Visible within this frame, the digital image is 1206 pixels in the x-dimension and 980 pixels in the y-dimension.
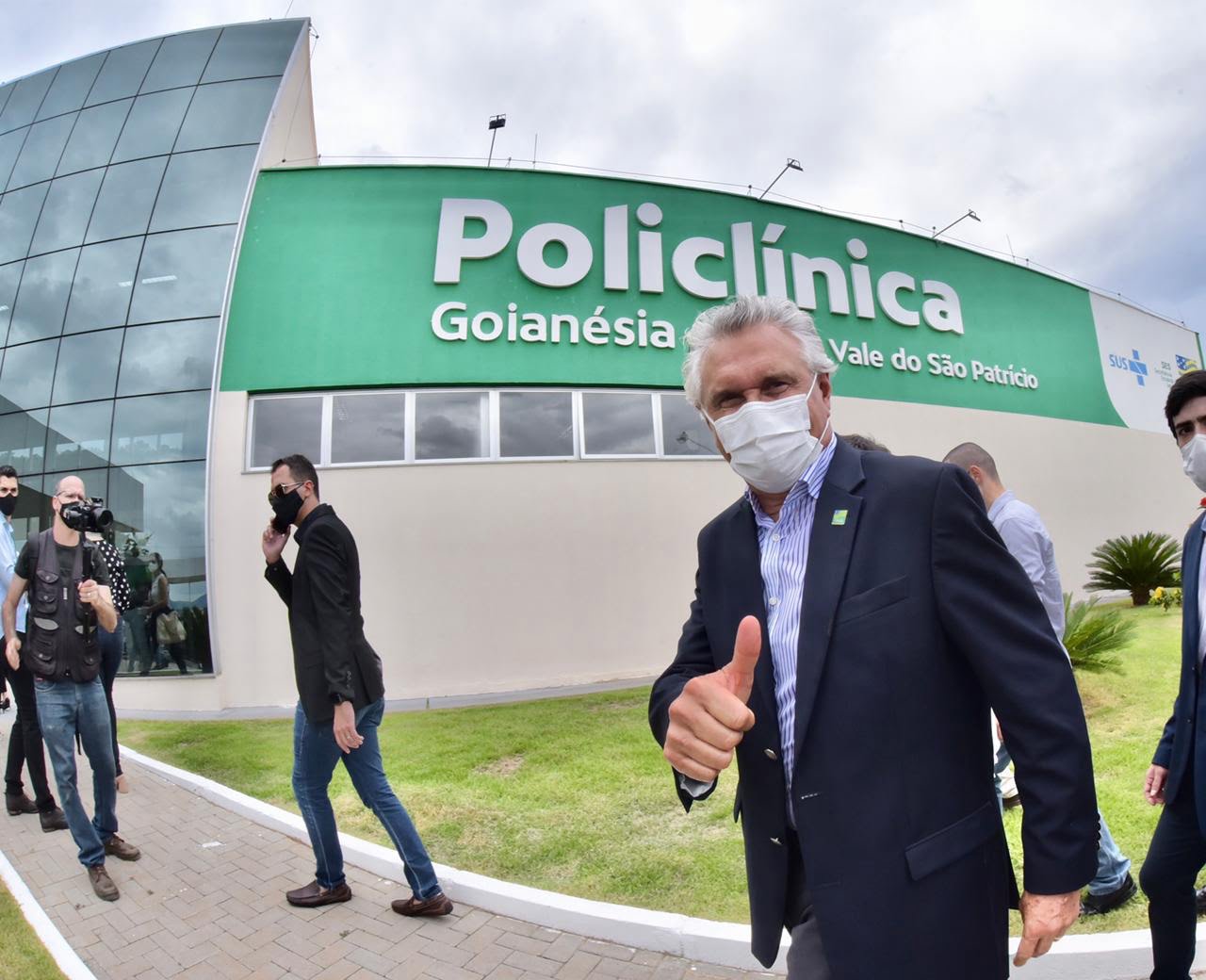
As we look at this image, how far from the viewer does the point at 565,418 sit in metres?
9.91

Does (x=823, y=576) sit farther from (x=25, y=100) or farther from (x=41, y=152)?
(x=25, y=100)

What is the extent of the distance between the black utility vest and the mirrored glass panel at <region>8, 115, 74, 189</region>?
10511 mm

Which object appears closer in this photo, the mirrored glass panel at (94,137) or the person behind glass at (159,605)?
the person behind glass at (159,605)

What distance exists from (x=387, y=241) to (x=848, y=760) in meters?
10.2

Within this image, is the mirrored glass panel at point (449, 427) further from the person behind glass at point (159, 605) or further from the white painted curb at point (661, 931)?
the white painted curb at point (661, 931)

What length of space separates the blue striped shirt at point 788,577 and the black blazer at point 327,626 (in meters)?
2.42

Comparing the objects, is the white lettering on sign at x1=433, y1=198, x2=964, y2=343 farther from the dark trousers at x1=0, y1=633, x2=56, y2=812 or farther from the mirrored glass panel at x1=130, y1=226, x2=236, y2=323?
the dark trousers at x1=0, y1=633, x2=56, y2=812

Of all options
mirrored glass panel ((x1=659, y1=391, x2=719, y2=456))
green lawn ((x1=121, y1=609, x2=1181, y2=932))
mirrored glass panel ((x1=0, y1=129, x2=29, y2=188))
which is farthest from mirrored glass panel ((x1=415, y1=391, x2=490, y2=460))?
mirrored glass panel ((x1=0, y1=129, x2=29, y2=188))

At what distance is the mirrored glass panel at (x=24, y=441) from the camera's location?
10.0 meters

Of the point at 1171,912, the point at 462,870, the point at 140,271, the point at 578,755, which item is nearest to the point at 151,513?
the point at 140,271

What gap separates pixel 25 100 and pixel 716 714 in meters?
16.7

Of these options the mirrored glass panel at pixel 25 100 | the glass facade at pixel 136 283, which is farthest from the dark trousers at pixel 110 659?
the mirrored glass panel at pixel 25 100

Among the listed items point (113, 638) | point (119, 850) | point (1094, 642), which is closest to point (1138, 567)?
point (1094, 642)

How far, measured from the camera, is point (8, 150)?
1166 centimetres
